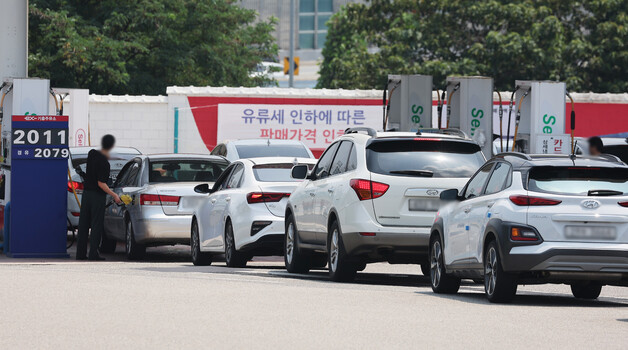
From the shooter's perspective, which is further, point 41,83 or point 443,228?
point 41,83

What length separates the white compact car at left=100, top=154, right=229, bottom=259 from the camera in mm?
19219

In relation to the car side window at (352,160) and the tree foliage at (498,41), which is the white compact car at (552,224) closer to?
the car side window at (352,160)

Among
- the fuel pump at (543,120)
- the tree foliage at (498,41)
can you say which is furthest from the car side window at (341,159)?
the tree foliage at (498,41)

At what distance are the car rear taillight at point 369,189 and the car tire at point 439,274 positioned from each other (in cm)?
75

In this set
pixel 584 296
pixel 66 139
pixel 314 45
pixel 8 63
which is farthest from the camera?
pixel 314 45

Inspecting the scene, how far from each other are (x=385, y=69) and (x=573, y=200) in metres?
33.3

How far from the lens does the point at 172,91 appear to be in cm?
3400

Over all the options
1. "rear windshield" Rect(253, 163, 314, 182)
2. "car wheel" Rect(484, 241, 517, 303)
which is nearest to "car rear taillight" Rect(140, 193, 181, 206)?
"rear windshield" Rect(253, 163, 314, 182)

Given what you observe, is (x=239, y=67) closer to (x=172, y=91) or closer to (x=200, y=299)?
(x=172, y=91)

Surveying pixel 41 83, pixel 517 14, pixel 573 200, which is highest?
pixel 517 14

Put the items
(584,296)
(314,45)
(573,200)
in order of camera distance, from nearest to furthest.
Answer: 1. (573,200)
2. (584,296)
3. (314,45)

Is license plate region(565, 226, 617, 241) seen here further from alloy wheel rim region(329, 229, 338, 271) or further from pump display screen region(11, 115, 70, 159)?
pump display screen region(11, 115, 70, 159)

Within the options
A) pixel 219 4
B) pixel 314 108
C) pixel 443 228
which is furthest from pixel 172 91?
pixel 443 228

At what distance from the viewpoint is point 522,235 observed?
12094mm
